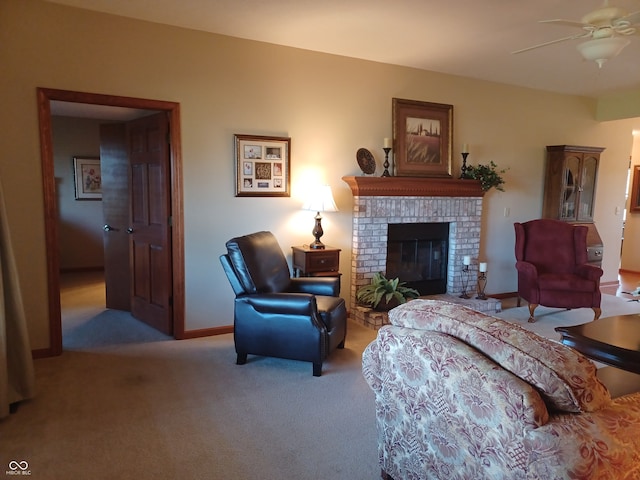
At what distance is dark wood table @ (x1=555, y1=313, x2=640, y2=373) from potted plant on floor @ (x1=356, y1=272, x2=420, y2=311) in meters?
1.75

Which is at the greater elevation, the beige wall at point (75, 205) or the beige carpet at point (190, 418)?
the beige wall at point (75, 205)

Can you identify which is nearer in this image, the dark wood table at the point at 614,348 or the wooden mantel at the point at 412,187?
the dark wood table at the point at 614,348

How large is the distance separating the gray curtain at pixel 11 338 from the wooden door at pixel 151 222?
1.37 m

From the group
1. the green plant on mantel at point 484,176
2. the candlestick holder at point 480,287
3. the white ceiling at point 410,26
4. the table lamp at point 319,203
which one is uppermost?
the white ceiling at point 410,26

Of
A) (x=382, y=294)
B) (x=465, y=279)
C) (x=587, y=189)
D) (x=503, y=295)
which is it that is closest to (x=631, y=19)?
(x=382, y=294)

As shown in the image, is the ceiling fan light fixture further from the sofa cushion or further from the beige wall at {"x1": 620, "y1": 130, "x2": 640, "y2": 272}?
the beige wall at {"x1": 620, "y1": 130, "x2": 640, "y2": 272}

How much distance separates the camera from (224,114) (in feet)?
12.7

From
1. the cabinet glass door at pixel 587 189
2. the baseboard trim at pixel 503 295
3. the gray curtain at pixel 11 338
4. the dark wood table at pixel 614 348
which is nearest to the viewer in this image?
the dark wood table at pixel 614 348

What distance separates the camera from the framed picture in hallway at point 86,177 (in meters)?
7.09

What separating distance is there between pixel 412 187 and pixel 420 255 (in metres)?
0.88

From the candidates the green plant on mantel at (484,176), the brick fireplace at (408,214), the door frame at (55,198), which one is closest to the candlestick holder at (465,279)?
the brick fireplace at (408,214)

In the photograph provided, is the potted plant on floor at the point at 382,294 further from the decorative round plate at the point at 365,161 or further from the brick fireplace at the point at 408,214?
the decorative round plate at the point at 365,161

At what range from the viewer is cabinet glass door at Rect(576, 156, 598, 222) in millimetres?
5871

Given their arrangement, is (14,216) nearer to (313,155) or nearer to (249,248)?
(249,248)
